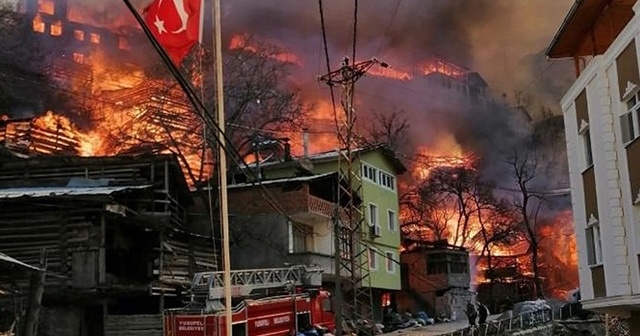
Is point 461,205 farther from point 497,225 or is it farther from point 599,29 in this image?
point 599,29

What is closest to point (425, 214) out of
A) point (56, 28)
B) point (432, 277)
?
point (432, 277)

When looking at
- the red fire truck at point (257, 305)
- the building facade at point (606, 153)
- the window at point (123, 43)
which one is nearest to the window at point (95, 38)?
the window at point (123, 43)

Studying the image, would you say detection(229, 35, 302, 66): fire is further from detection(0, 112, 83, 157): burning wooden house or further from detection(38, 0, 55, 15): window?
detection(38, 0, 55, 15): window

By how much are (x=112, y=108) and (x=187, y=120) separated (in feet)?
50.3

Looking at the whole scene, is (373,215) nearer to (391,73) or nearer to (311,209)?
(311,209)

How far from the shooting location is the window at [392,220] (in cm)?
4431

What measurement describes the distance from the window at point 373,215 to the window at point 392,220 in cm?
234

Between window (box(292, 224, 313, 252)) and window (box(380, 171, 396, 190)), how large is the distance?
30.6 ft

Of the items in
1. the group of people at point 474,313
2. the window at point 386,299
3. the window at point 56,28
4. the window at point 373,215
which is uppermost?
the window at point 56,28

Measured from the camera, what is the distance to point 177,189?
107ft

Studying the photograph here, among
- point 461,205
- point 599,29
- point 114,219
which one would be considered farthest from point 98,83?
point 599,29

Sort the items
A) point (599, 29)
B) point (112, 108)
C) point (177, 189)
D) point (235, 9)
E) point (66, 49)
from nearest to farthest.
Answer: point (599, 29), point (177, 189), point (112, 108), point (66, 49), point (235, 9)

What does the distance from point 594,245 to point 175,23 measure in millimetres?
12130

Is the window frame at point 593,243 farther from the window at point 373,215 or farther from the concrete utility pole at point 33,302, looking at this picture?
the window at point 373,215
